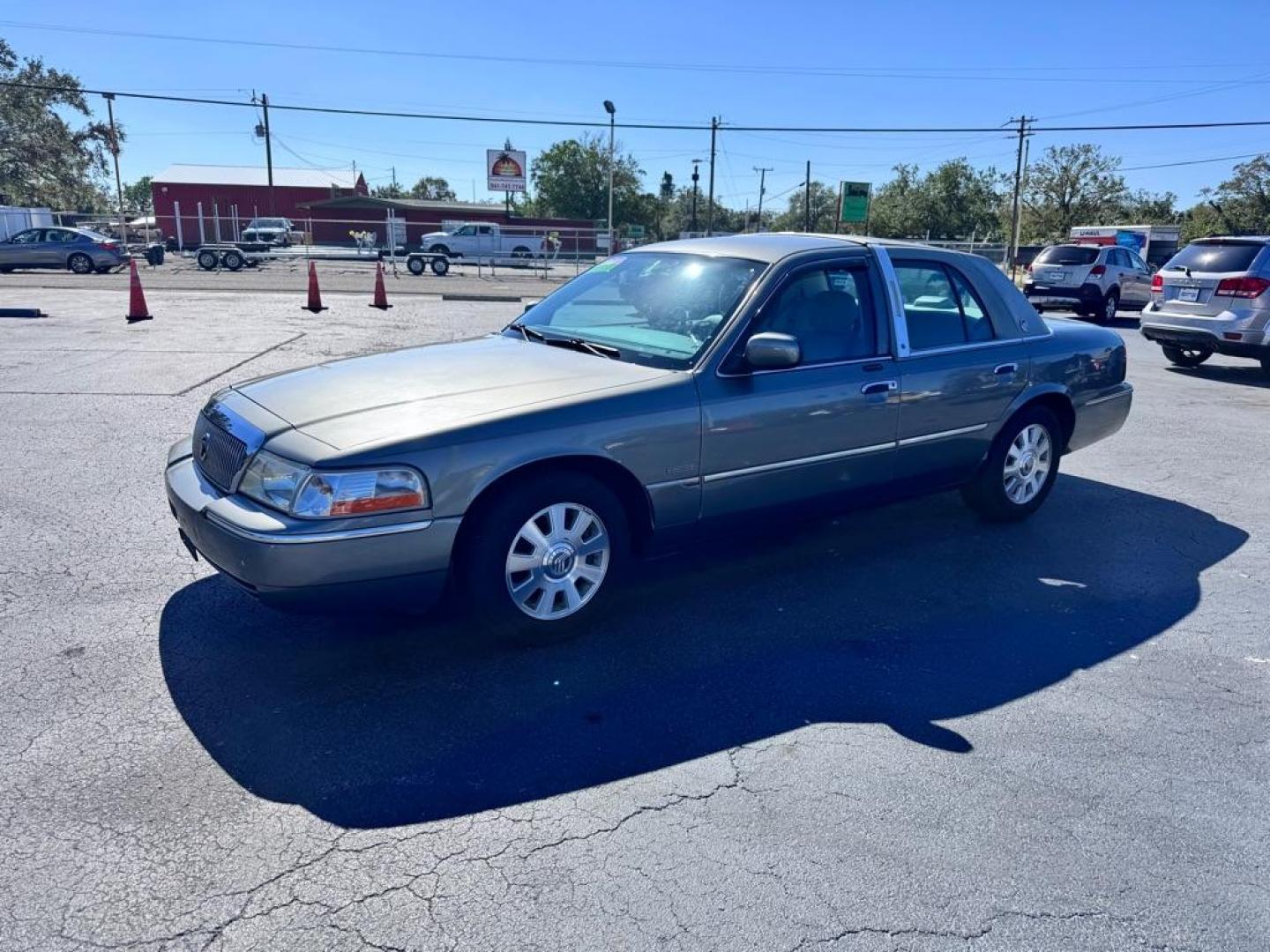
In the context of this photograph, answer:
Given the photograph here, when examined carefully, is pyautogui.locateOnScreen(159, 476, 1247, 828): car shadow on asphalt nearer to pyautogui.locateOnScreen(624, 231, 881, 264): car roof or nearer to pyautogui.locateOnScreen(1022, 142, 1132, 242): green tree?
pyautogui.locateOnScreen(624, 231, 881, 264): car roof

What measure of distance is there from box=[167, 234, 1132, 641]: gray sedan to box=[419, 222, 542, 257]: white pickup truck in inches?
Answer: 1461

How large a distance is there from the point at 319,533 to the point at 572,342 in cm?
172

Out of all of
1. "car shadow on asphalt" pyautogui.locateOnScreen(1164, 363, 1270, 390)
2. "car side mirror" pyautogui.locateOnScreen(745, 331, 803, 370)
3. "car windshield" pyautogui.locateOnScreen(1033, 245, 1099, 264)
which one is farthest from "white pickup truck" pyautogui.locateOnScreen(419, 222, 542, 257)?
"car side mirror" pyautogui.locateOnScreen(745, 331, 803, 370)

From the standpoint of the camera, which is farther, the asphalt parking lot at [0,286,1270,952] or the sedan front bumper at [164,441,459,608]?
the sedan front bumper at [164,441,459,608]

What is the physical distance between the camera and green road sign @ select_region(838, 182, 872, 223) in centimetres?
3064

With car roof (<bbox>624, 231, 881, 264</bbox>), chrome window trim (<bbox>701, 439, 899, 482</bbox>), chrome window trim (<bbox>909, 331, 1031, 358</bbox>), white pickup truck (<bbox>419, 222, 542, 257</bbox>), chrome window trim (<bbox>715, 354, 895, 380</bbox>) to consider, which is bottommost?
chrome window trim (<bbox>701, 439, 899, 482</bbox>)

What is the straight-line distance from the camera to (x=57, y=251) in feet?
93.6

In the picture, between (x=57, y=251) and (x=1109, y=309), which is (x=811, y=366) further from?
(x=57, y=251)

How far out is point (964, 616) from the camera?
4367 mm

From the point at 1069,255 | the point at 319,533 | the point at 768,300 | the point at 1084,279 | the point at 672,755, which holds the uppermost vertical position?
the point at 1069,255

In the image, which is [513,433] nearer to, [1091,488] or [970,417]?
[970,417]

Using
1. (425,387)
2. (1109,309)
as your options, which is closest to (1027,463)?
(425,387)

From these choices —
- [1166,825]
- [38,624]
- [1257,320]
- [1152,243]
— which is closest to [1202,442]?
[1257,320]

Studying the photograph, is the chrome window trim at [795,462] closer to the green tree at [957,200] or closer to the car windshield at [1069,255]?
the car windshield at [1069,255]
